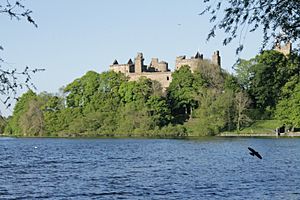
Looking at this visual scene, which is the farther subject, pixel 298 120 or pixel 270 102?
pixel 270 102

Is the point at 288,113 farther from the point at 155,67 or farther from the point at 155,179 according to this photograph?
the point at 155,67

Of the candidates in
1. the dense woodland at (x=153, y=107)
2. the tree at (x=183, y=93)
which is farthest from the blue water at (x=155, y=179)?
the tree at (x=183, y=93)

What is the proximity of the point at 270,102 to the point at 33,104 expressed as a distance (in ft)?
132

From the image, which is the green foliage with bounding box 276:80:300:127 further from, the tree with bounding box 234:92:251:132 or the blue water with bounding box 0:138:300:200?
the blue water with bounding box 0:138:300:200

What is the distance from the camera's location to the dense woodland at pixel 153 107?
78.5 m

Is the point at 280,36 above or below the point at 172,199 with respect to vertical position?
above

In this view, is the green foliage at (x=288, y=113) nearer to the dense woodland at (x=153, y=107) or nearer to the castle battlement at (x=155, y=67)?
the dense woodland at (x=153, y=107)

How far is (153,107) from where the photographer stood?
83.9 metres

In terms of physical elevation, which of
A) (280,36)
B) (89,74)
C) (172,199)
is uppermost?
(89,74)

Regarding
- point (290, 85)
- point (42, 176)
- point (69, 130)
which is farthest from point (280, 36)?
point (69, 130)

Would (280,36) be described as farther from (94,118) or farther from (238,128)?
(94,118)

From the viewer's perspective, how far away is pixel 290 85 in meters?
9.40

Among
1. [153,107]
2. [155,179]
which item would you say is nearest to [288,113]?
[153,107]

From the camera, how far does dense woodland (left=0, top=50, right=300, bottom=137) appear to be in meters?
78.5
